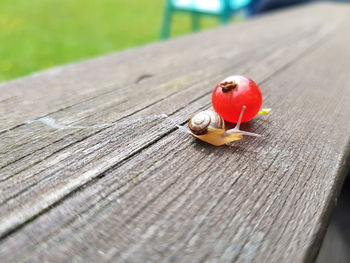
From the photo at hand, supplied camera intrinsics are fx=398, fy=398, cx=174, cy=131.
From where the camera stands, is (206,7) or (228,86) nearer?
(228,86)

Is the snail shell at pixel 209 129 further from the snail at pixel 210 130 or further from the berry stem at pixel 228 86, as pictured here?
the berry stem at pixel 228 86

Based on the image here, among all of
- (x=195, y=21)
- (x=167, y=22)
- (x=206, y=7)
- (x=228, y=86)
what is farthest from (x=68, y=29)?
(x=228, y=86)

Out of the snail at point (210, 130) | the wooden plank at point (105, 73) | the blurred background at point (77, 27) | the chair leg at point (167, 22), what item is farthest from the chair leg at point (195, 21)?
the snail at point (210, 130)

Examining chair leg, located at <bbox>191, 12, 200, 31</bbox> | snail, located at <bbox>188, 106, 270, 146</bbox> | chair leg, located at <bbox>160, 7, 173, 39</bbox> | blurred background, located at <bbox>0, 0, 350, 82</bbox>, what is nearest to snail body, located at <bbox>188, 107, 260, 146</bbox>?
snail, located at <bbox>188, 106, 270, 146</bbox>

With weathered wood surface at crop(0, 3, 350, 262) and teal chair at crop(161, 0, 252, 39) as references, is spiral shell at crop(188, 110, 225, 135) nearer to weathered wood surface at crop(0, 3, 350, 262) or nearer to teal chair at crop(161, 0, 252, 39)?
weathered wood surface at crop(0, 3, 350, 262)

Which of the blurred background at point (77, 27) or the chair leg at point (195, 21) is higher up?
the chair leg at point (195, 21)

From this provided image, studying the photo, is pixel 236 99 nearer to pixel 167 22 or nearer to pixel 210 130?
pixel 210 130
